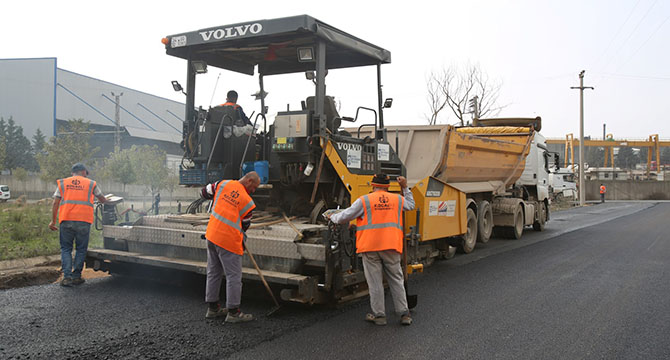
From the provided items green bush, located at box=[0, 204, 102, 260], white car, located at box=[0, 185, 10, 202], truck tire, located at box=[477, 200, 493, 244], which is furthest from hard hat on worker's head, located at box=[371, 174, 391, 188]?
white car, located at box=[0, 185, 10, 202]

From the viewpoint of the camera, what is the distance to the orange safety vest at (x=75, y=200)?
6.61 metres

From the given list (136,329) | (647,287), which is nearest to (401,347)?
(136,329)

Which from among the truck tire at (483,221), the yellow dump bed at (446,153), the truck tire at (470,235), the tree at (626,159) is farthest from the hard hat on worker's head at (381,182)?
the tree at (626,159)

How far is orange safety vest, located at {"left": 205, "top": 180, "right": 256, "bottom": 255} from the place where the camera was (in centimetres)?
499

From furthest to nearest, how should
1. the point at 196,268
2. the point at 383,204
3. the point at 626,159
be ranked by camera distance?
the point at 626,159 → the point at 196,268 → the point at 383,204

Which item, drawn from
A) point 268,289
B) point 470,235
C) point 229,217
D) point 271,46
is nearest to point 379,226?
point 268,289

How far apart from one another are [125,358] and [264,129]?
3341 mm

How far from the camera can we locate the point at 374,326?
5.09 metres

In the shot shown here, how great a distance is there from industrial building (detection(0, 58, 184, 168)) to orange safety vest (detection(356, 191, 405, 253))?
36.2m

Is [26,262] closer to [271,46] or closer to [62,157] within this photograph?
[271,46]

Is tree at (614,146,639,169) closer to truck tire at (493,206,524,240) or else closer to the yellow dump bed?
truck tire at (493,206,524,240)

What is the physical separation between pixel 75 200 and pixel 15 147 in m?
45.9

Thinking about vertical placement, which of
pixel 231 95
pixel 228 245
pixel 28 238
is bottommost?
pixel 28 238

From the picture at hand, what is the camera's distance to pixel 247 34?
19.9 ft
